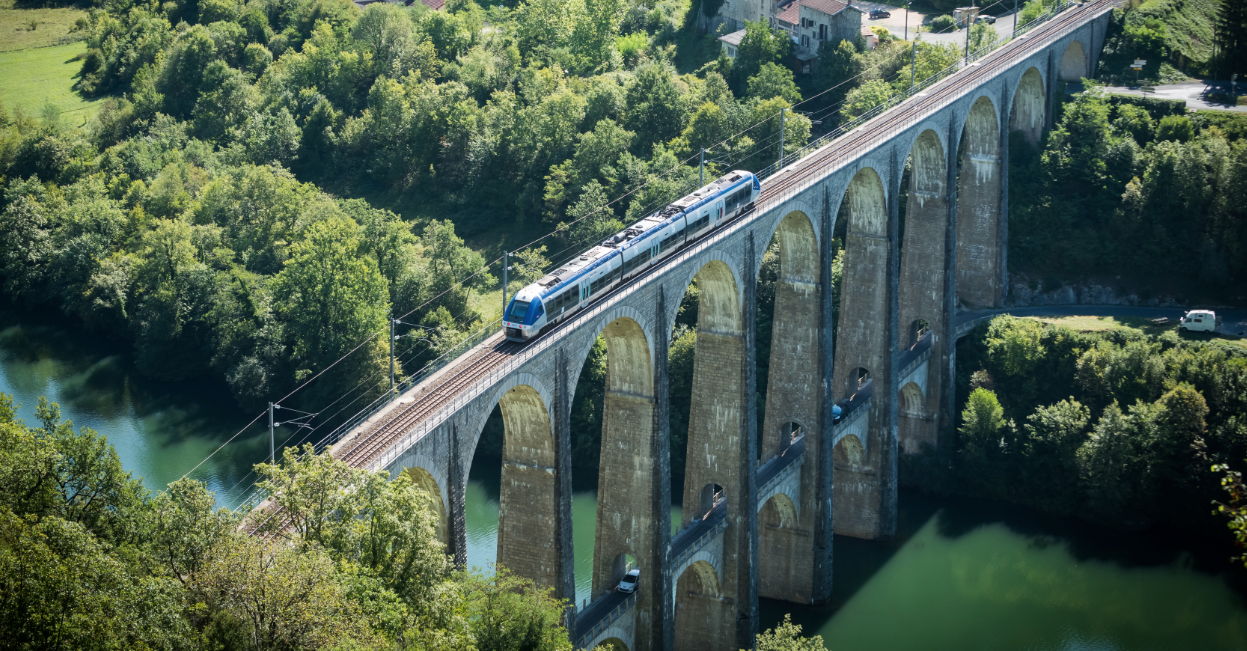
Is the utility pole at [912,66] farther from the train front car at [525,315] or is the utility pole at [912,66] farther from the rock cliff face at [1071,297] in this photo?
the train front car at [525,315]

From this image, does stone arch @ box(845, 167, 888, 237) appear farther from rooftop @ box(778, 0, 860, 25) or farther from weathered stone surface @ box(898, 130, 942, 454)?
rooftop @ box(778, 0, 860, 25)

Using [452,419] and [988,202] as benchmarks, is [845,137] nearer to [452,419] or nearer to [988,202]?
[988,202]

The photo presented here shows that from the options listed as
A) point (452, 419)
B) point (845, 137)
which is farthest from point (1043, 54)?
point (452, 419)

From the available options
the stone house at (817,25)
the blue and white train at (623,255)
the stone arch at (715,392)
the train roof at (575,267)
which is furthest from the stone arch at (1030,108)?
the train roof at (575,267)

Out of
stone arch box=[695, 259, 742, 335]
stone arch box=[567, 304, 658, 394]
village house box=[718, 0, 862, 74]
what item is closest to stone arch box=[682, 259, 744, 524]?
stone arch box=[695, 259, 742, 335]

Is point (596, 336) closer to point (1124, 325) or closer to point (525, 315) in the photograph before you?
point (525, 315)

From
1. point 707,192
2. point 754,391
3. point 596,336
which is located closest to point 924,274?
point 754,391
